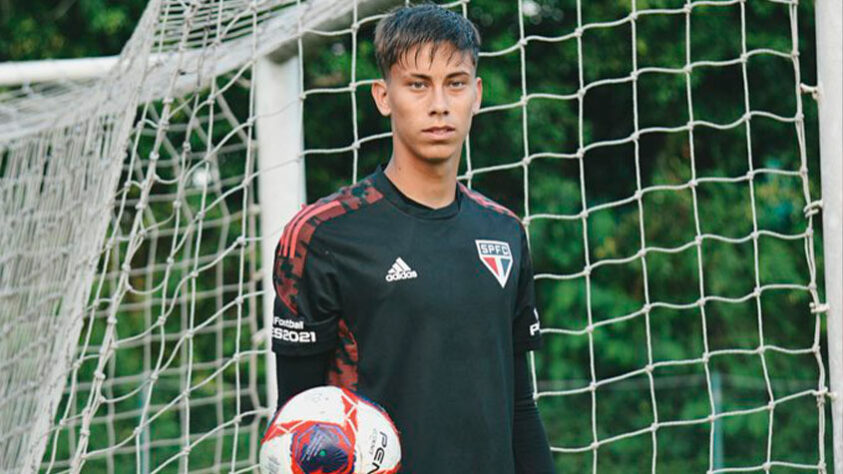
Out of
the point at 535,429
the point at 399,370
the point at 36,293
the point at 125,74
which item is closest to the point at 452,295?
the point at 399,370

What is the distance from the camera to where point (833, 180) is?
2.74 m

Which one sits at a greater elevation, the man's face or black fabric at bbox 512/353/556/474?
the man's face

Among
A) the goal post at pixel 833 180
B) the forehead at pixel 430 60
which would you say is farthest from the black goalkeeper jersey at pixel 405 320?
the goal post at pixel 833 180

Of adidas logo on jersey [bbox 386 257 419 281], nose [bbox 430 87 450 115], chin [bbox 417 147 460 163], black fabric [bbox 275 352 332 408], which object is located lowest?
black fabric [bbox 275 352 332 408]

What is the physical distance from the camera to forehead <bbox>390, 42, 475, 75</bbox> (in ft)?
6.95

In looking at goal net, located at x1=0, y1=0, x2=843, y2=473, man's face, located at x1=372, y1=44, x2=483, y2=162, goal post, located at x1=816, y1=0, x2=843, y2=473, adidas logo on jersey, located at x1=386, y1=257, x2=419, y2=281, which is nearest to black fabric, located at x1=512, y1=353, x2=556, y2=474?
adidas logo on jersey, located at x1=386, y1=257, x2=419, y2=281

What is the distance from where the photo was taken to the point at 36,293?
398 cm

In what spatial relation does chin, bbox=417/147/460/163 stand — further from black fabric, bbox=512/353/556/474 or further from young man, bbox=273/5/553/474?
black fabric, bbox=512/353/556/474

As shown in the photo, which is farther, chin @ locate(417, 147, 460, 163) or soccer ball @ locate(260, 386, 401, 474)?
chin @ locate(417, 147, 460, 163)

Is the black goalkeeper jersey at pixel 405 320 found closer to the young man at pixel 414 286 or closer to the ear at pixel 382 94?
the young man at pixel 414 286

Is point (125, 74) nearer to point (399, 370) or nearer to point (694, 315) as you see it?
point (399, 370)

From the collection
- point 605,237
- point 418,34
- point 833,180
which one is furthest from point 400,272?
point 605,237

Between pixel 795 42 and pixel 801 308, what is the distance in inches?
214

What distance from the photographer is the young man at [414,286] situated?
2072 mm
